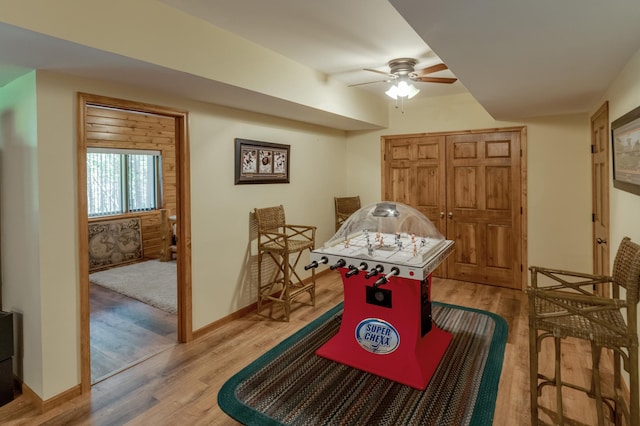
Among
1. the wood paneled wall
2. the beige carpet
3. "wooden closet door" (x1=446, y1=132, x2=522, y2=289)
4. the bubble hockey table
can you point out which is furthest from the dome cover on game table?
the wood paneled wall

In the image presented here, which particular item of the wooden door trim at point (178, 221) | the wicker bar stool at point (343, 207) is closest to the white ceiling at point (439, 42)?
the wooden door trim at point (178, 221)

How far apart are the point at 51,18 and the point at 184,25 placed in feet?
2.69

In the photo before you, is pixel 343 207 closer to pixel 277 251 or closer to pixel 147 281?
pixel 277 251

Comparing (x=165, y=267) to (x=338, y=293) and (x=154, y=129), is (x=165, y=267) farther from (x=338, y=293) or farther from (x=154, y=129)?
(x=338, y=293)

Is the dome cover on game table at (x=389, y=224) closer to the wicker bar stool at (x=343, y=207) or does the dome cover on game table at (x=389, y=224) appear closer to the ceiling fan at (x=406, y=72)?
the ceiling fan at (x=406, y=72)

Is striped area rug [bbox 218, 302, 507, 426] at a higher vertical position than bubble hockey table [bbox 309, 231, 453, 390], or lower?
lower

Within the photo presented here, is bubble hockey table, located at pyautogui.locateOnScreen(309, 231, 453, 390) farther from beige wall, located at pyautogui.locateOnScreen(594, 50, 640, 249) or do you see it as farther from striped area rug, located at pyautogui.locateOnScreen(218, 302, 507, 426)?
beige wall, located at pyautogui.locateOnScreen(594, 50, 640, 249)

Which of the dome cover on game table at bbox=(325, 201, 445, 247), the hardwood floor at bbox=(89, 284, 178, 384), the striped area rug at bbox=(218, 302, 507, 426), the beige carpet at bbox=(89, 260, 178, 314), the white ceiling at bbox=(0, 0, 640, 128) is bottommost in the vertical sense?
the striped area rug at bbox=(218, 302, 507, 426)

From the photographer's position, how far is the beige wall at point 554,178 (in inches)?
165

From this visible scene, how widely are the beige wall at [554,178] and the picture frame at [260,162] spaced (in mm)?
2281

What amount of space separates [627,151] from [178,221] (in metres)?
3.38

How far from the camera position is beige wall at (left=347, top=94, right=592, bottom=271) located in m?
4.18

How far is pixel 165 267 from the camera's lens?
5910 mm

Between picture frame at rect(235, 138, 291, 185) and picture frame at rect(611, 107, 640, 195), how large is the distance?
3102mm
